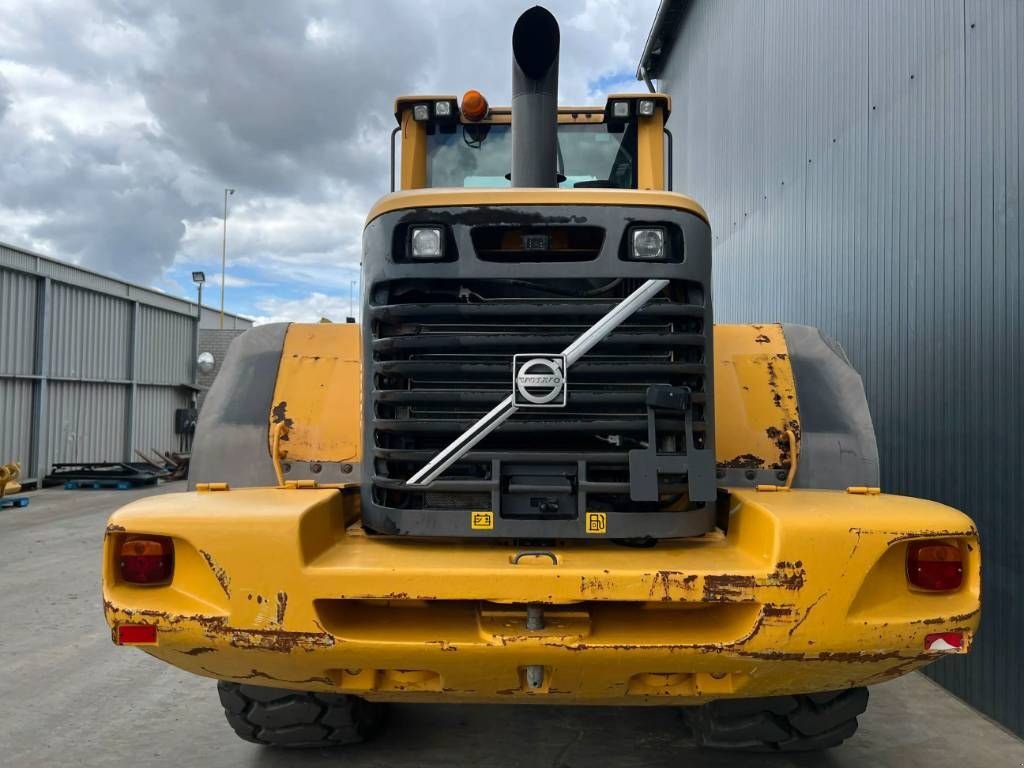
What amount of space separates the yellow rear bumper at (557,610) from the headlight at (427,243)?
37.4 inches

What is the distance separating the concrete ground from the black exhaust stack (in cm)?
254

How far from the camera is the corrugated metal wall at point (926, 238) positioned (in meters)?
4.06

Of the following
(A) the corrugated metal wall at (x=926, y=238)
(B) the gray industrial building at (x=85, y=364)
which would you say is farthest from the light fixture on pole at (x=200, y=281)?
(A) the corrugated metal wall at (x=926, y=238)

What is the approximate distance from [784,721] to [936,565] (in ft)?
3.57

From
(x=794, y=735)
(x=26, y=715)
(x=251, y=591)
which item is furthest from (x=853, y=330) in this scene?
(x=26, y=715)

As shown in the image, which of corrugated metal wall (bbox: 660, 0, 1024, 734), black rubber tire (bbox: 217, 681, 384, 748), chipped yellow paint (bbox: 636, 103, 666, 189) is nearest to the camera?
black rubber tire (bbox: 217, 681, 384, 748)

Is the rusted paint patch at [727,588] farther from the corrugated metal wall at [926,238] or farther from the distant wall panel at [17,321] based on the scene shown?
the distant wall panel at [17,321]

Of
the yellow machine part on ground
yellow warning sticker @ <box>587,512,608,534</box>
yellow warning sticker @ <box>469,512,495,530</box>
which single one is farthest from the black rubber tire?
yellow warning sticker @ <box>587,512,608,534</box>

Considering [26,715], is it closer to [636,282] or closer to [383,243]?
[383,243]

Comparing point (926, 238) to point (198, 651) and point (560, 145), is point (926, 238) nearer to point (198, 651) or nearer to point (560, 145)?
point (560, 145)

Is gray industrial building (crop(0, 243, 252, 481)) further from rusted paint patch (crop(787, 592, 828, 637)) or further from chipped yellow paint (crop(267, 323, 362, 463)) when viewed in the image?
rusted paint patch (crop(787, 592, 828, 637))

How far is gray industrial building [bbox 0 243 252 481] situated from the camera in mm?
14453

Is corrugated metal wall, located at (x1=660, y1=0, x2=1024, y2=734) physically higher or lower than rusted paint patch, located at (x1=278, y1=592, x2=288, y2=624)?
higher

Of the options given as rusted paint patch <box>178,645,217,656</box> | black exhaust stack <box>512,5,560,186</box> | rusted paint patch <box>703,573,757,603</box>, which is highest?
black exhaust stack <box>512,5,560,186</box>
